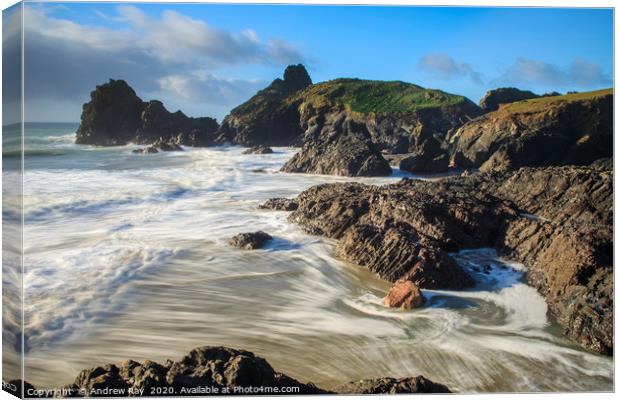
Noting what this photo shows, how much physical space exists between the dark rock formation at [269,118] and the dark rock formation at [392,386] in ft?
11.6

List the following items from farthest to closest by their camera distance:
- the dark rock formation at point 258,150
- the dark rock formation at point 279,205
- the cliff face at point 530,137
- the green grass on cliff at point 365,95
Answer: the cliff face at point 530,137, the dark rock formation at point 258,150, the dark rock formation at point 279,205, the green grass on cliff at point 365,95

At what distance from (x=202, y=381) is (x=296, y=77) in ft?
12.6

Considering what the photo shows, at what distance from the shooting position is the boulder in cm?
568

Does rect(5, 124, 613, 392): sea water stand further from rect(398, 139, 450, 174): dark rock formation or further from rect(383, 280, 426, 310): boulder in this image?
rect(398, 139, 450, 174): dark rock formation

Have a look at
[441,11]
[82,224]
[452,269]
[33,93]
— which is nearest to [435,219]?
[452,269]

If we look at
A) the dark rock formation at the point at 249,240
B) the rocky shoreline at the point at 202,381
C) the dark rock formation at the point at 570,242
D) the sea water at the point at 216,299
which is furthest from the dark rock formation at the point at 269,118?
the dark rock formation at the point at 570,242

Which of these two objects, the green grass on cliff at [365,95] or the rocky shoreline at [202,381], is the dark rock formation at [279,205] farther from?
the rocky shoreline at [202,381]

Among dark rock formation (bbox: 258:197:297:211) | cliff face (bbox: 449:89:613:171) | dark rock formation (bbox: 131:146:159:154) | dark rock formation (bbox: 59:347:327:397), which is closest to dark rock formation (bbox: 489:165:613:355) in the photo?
cliff face (bbox: 449:89:613:171)

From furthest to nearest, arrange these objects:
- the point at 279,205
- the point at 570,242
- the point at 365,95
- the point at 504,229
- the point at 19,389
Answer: the point at 279,205
the point at 365,95
the point at 504,229
the point at 570,242
the point at 19,389

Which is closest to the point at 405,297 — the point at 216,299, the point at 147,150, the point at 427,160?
the point at 216,299

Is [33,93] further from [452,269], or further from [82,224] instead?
[452,269]

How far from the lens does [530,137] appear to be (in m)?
13.9

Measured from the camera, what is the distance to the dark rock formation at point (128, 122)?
6.37 m

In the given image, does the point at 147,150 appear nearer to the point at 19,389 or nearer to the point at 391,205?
the point at 391,205
